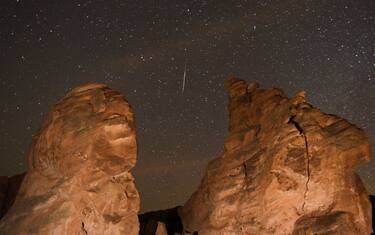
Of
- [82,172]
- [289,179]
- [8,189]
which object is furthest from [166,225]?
[82,172]

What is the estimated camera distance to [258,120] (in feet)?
76.0

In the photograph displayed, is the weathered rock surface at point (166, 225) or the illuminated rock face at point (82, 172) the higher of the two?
the illuminated rock face at point (82, 172)

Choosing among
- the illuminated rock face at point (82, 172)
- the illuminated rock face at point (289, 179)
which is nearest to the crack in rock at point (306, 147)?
the illuminated rock face at point (289, 179)

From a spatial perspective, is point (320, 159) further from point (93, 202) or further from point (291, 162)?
point (93, 202)

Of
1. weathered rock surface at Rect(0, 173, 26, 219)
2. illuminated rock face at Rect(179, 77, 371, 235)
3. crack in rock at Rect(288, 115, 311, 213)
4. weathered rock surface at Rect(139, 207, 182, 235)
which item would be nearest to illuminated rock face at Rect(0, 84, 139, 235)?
illuminated rock face at Rect(179, 77, 371, 235)

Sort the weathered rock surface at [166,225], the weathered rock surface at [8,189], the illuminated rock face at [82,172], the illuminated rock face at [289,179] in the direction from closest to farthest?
1. the illuminated rock face at [82,172]
2. the illuminated rock face at [289,179]
3. the weathered rock surface at [166,225]
4. the weathered rock surface at [8,189]

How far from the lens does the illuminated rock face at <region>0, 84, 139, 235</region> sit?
15.8 meters

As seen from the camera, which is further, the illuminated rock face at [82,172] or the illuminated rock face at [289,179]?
the illuminated rock face at [289,179]

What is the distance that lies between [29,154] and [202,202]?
31.4 feet

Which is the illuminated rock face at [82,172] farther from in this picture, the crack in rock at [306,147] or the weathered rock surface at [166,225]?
the crack in rock at [306,147]

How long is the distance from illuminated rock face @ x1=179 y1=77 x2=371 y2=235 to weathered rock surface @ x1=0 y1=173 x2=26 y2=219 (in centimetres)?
1124

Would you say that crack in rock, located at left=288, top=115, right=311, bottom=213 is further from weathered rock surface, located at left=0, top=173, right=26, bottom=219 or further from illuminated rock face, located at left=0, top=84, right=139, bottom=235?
weathered rock surface, located at left=0, top=173, right=26, bottom=219

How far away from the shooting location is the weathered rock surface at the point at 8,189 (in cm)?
2481

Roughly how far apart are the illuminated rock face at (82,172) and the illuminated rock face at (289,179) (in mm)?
5530
